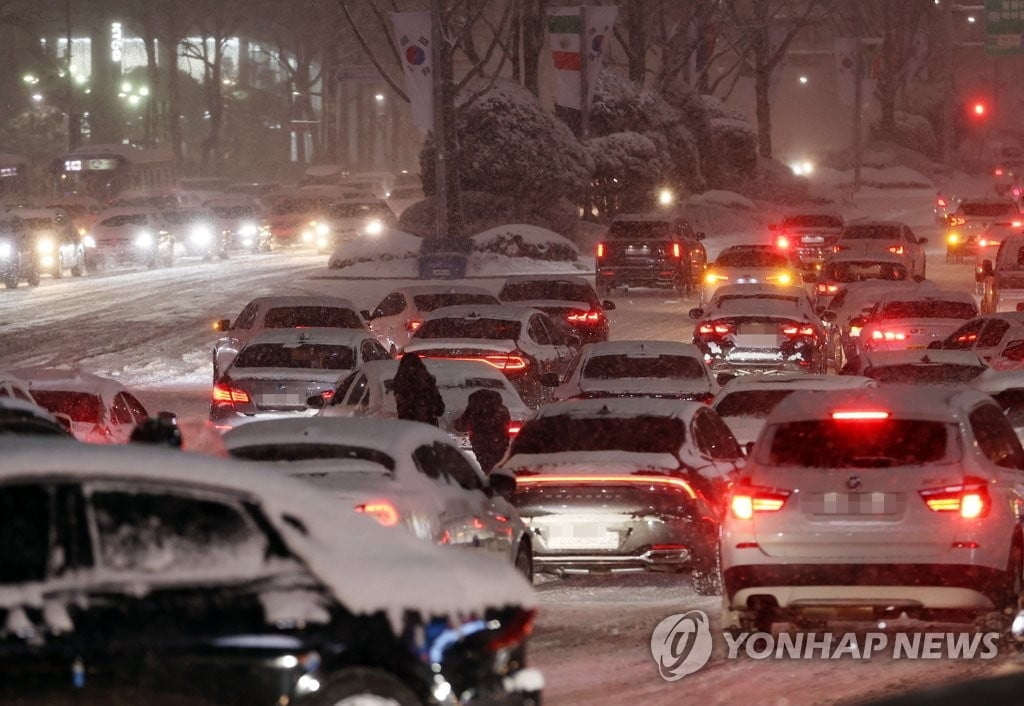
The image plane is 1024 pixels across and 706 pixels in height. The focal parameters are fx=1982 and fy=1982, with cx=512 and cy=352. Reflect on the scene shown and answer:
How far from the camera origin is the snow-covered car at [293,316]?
25359 millimetres

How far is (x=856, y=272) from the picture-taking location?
37.3m

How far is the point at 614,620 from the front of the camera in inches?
461

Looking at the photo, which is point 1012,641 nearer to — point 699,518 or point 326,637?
point 699,518

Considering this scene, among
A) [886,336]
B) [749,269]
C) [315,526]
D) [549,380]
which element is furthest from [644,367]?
[749,269]

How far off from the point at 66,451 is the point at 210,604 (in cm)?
67

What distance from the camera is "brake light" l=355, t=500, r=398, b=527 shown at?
9.95 metres

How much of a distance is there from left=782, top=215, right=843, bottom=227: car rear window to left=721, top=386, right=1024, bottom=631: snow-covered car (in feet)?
131

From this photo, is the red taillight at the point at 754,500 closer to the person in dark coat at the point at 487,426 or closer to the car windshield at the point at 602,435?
the car windshield at the point at 602,435

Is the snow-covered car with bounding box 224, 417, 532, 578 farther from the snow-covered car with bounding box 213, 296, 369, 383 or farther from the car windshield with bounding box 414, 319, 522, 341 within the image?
the snow-covered car with bounding box 213, 296, 369, 383

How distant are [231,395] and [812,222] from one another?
107 ft

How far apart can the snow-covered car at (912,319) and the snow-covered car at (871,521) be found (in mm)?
16025

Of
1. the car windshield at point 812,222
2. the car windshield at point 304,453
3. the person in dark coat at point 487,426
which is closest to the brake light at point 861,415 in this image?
the car windshield at point 304,453

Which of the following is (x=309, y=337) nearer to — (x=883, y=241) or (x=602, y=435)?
(x=602, y=435)

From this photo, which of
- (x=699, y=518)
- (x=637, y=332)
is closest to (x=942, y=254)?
(x=637, y=332)
